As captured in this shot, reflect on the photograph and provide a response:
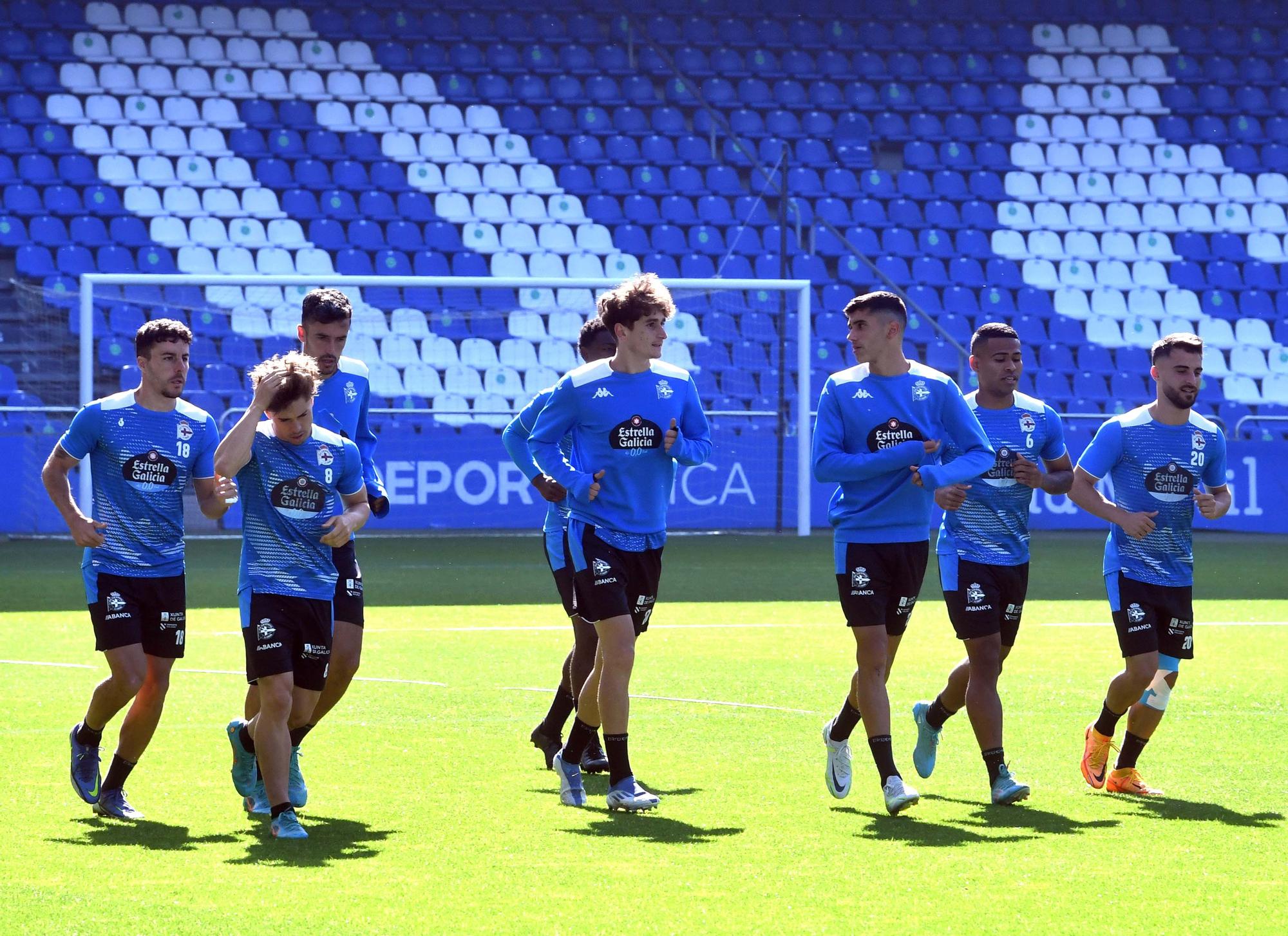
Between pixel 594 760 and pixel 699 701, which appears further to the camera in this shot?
pixel 699 701

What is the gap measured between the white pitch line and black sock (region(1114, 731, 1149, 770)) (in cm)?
203

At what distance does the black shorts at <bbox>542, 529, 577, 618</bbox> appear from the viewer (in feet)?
22.5

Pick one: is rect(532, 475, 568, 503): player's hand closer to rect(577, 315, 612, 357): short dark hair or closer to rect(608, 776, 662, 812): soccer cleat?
rect(577, 315, 612, 357): short dark hair

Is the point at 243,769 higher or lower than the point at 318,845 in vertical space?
higher

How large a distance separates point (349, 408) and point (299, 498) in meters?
1.09

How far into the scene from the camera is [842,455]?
6145 millimetres

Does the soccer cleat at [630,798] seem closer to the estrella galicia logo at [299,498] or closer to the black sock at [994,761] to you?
the black sock at [994,761]

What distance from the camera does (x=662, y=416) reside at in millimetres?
6355

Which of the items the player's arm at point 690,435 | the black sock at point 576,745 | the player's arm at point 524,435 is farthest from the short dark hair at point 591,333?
the black sock at point 576,745

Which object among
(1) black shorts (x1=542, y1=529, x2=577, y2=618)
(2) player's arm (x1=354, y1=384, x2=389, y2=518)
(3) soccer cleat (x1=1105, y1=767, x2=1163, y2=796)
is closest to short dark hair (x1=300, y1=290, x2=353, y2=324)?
(2) player's arm (x1=354, y1=384, x2=389, y2=518)

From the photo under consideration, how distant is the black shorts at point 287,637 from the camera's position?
5.64 metres

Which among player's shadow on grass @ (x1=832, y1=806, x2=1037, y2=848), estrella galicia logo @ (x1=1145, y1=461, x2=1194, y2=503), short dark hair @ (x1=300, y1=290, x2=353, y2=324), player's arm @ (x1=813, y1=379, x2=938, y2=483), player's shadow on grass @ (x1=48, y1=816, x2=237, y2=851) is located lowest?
player's shadow on grass @ (x1=48, y1=816, x2=237, y2=851)

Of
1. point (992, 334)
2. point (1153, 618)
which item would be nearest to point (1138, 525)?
point (1153, 618)

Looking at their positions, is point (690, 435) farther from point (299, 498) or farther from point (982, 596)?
point (299, 498)
